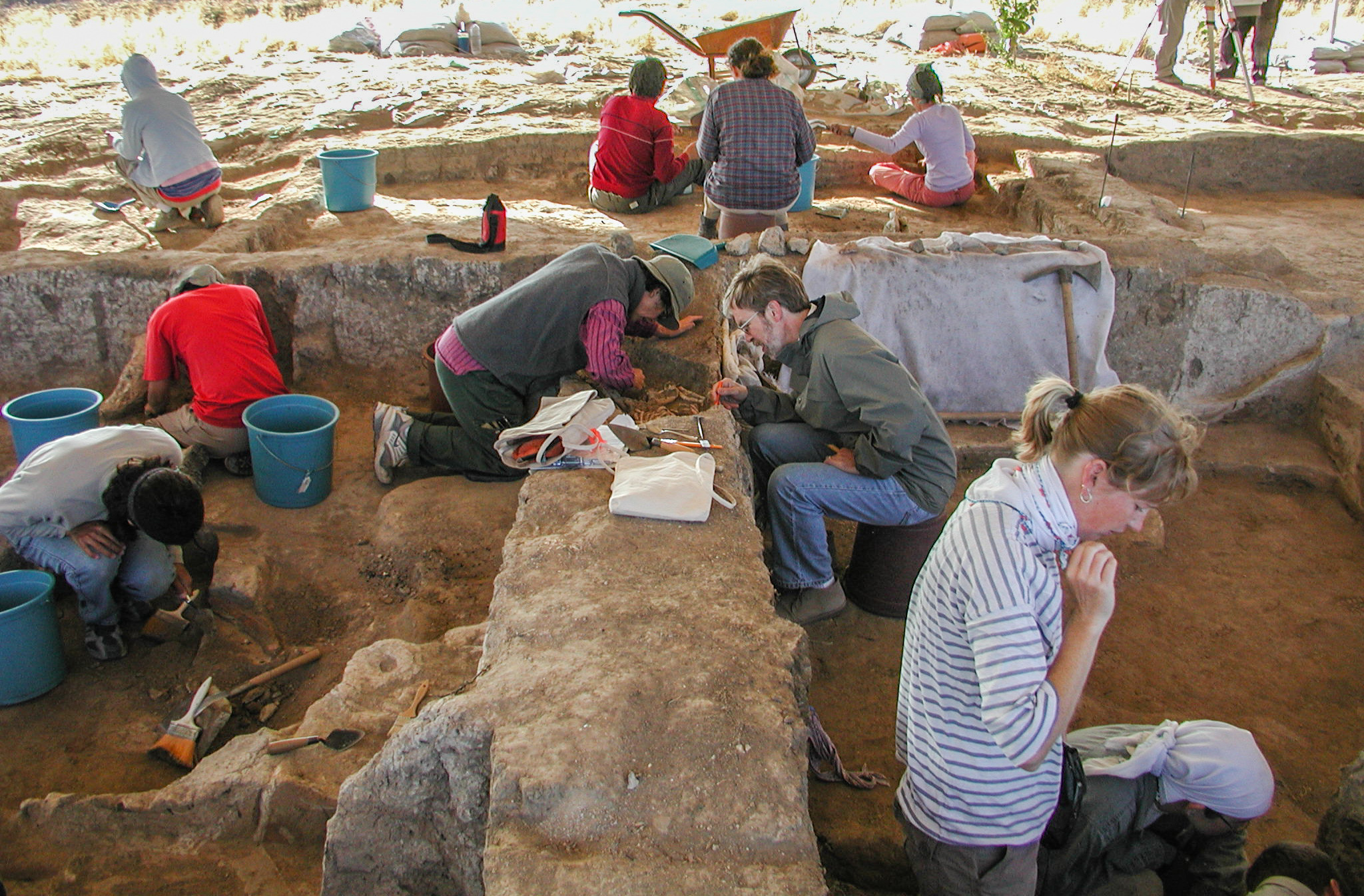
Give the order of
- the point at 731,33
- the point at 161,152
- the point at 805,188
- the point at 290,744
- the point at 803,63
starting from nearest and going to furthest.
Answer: the point at 290,744 → the point at 161,152 → the point at 805,188 → the point at 731,33 → the point at 803,63

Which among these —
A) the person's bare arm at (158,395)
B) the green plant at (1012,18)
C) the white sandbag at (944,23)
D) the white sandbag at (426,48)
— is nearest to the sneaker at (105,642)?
the person's bare arm at (158,395)

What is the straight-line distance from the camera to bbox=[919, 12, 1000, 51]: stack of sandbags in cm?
1430

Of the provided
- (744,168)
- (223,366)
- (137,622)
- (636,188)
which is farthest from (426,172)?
(137,622)

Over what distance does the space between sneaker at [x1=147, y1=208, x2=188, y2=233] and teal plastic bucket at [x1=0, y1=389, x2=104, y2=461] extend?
2251 mm

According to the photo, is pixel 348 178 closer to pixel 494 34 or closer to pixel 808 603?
pixel 808 603

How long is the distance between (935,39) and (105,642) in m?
14.2

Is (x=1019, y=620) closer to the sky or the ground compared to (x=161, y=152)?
closer to the ground

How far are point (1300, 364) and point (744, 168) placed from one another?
11.7ft

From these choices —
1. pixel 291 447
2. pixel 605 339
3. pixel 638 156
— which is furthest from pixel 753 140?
pixel 291 447

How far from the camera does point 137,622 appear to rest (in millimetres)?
3943

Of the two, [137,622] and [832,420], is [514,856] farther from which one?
[137,622]

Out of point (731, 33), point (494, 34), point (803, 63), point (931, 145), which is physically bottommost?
point (931, 145)

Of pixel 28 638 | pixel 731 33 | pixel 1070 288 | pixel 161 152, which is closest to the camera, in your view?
pixel 28 638

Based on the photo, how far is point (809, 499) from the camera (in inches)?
144
